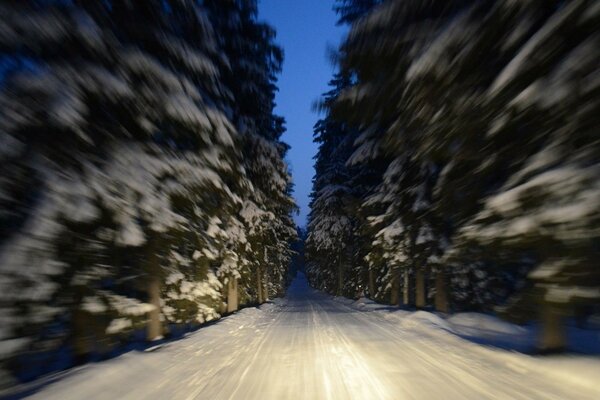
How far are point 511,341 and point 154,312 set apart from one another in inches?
316

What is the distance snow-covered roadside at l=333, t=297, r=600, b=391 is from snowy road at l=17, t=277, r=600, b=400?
0.17 ft

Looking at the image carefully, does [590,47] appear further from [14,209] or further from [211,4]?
[211,4]

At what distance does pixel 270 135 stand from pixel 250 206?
471 cm

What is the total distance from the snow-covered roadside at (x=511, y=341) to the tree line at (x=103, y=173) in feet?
20.3

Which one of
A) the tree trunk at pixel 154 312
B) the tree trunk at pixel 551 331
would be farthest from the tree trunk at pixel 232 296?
the tree trunk at pixel 551 331

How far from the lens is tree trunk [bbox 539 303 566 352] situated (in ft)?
19.8

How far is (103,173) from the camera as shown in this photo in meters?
5.55

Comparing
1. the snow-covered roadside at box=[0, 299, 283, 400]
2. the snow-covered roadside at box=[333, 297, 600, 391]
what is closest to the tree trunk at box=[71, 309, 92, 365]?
the snow-covered roadside at box=[0, 299, 283, 400]

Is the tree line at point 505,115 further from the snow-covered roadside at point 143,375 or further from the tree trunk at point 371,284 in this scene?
the tree trunk at point 371,284

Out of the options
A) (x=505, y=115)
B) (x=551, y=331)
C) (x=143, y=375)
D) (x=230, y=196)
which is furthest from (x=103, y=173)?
(x=551, y=331)

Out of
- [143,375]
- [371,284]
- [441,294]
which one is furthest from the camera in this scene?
[371,284]

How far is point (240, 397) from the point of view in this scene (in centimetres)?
453

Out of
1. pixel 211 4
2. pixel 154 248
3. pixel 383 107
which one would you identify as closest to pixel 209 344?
pixel 154 248

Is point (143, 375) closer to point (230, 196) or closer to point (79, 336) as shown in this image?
point (79, 336)
